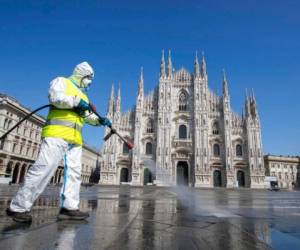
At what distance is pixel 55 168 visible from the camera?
2768 mm

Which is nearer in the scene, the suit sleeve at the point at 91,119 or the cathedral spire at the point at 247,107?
the suit sleeve at the point at 91,119

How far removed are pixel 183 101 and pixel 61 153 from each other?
3335 centimetres

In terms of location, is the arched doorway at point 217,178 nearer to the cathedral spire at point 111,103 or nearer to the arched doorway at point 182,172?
the arched doorway at point 182,172

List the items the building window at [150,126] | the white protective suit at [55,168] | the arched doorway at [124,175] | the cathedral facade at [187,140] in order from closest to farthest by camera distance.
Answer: the white protective suit at [55,168]
the cathedral facade at [187,140]
the arched doorway at [124,175]
the building window at [150,126]

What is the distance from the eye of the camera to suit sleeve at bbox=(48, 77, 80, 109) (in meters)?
2.81

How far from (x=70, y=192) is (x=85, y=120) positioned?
3.61 ft

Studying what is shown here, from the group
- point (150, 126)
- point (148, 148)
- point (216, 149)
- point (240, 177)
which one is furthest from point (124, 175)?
point (240, 177)

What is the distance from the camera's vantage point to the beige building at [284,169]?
5284 centimetres

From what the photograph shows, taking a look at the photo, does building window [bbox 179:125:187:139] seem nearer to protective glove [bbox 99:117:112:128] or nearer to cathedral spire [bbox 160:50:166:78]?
cathedral spire [bbox 160:50:166:78]

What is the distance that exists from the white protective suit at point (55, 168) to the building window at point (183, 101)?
3227 cm

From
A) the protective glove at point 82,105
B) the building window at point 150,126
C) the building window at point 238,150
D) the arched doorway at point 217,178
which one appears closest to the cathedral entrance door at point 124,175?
the building window at point 150,126

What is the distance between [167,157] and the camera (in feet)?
103

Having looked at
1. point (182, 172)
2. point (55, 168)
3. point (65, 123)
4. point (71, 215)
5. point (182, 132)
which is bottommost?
point (71, 215)

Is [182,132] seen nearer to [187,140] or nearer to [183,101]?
[187,140]
